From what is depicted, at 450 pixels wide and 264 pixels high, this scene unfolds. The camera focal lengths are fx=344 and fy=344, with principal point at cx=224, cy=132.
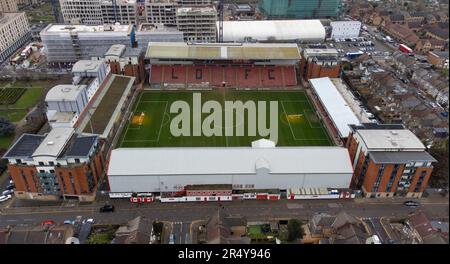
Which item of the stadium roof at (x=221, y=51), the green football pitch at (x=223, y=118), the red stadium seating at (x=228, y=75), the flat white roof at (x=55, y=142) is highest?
the stadium roof at (x=221, y=51)

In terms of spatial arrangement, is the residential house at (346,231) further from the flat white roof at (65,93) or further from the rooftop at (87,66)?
the rooftop at (87,66)

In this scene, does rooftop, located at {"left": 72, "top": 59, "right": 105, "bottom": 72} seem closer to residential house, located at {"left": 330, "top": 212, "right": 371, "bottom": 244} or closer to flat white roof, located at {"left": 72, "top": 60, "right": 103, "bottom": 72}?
flat white roof, located at {"left": 72, "top": 60, "right": 103, "bottom": 72}

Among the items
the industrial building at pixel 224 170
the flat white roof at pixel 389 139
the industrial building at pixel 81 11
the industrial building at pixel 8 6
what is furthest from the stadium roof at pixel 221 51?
the industrial building at pixel 8 6

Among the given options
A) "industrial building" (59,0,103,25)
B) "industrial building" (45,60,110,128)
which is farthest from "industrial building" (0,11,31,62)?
"industrial building" (45,60,110,128)

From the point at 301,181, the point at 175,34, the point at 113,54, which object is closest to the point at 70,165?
the point at 301,181

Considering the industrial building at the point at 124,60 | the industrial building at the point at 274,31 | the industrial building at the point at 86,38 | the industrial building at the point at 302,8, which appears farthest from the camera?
the industrial building at the point at 302,8

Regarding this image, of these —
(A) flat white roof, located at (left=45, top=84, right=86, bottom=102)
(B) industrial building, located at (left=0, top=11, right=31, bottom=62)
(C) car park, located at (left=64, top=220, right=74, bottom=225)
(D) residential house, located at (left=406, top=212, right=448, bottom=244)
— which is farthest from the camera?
(B) industrial building, located at (left=0, top=11, right=31, bottom=62)

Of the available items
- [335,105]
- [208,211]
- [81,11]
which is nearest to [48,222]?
[208,211]
